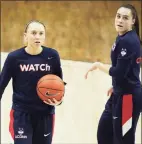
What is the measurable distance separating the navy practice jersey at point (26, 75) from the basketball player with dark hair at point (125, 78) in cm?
40

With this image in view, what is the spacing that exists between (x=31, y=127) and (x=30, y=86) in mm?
303

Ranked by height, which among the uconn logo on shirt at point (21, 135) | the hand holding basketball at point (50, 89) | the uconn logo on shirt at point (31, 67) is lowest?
the uconn logo on shirt at point (21, 135)

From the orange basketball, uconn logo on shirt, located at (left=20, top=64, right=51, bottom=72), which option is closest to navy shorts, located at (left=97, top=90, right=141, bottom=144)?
the orange basketball

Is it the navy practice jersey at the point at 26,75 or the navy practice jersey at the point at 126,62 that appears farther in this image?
the navy practice jersey at the point at 26,75

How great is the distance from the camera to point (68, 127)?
517 cm

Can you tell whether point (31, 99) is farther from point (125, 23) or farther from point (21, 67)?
point (125, 23)

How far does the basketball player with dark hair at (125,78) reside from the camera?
324 centimetres

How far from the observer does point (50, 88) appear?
10.9 feet

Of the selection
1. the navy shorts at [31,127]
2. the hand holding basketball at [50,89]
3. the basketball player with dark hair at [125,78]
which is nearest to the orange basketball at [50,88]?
the hand holding basketball at [50,89]

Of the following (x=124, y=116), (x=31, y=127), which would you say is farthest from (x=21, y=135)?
(x=124, y=116)

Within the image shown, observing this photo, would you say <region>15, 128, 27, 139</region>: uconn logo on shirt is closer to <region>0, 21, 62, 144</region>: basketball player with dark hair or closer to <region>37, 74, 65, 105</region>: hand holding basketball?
<region>0, 21, 62, 144</region>: basketball player with dark hair

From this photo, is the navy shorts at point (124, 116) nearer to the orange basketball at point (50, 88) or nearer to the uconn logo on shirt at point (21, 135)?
the orange basketball at point (50, 88)

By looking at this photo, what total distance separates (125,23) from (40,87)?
77cm

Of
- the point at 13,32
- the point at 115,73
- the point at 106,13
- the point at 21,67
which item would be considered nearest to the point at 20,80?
the point at 21,67
